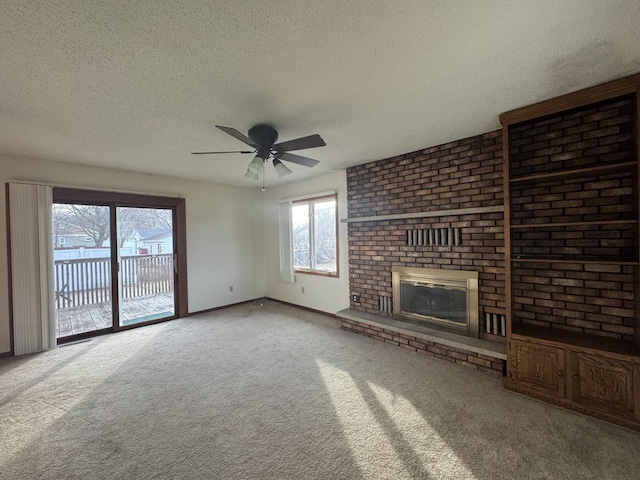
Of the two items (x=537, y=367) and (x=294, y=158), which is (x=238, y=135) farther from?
(x=537, y=367)

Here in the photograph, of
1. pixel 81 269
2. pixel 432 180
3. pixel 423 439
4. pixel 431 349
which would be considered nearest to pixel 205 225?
pixel 81 269

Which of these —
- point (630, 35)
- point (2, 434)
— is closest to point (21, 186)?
point (2, 434)

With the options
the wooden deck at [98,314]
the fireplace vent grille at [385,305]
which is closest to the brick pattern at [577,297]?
the fireplace vent grille at [385,305]

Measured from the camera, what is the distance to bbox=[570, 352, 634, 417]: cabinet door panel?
1921mm

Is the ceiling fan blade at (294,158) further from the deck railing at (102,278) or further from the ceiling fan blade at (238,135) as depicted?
the deck railing at (102,278)

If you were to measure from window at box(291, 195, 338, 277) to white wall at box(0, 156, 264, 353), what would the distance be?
3.68 ft

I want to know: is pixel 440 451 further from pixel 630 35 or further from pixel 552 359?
pixel 630 35

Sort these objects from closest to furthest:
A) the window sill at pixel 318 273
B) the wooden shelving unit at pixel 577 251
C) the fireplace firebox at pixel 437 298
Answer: the wooden shelving unit at pixel 577 251 → the fireplace firebox at pixel 437 298 → the window sill at pixel 318 273

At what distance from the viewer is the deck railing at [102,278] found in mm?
3859

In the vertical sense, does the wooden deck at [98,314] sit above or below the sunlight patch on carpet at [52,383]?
above

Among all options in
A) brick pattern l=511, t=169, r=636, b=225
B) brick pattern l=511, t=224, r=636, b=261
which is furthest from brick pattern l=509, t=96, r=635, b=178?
brick pattern l=511, t=224, r=636, b=261

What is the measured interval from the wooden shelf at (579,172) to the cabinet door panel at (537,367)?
1.43m

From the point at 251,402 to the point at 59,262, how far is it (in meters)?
3.64

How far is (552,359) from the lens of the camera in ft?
7.23
